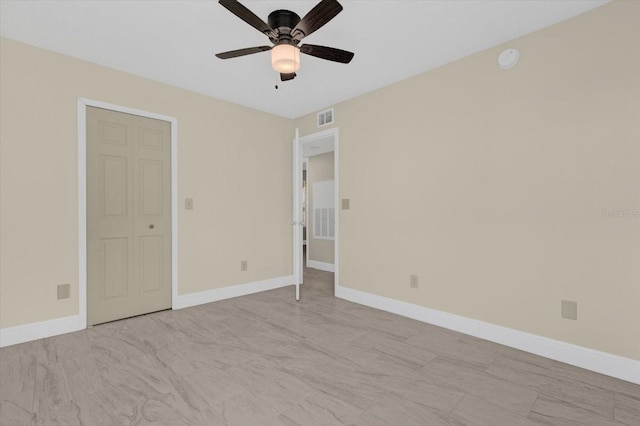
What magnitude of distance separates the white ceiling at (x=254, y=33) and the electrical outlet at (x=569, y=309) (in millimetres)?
2238

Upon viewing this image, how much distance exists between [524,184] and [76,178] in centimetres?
419

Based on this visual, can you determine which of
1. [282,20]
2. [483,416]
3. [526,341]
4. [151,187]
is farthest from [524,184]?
[151,187]

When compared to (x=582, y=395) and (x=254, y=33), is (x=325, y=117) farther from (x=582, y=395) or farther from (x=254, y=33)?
(x=582, y=395)

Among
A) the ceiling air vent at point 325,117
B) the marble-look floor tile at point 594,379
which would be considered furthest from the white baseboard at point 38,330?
the marble-look floor tile at point 594,379

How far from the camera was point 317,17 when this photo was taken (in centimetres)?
189

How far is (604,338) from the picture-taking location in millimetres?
2203

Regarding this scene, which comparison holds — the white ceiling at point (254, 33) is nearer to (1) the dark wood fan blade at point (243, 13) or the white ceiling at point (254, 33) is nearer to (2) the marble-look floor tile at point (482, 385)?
(1) the dark wood fan blade at point (243, 13)

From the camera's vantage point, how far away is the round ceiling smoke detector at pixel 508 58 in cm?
261

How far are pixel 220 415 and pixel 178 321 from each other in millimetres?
1776

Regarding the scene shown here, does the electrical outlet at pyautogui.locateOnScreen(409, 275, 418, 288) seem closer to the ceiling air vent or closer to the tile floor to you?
the tile floor

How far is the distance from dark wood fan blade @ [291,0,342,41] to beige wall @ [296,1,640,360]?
67.3 inches

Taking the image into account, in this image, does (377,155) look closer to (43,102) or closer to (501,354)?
(501,354)

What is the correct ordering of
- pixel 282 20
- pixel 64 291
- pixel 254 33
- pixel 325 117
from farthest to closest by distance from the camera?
pixel 325 117, pixel 64 291, pixel 254 33, pixel 282 20

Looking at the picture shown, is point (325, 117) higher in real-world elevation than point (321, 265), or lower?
higher
